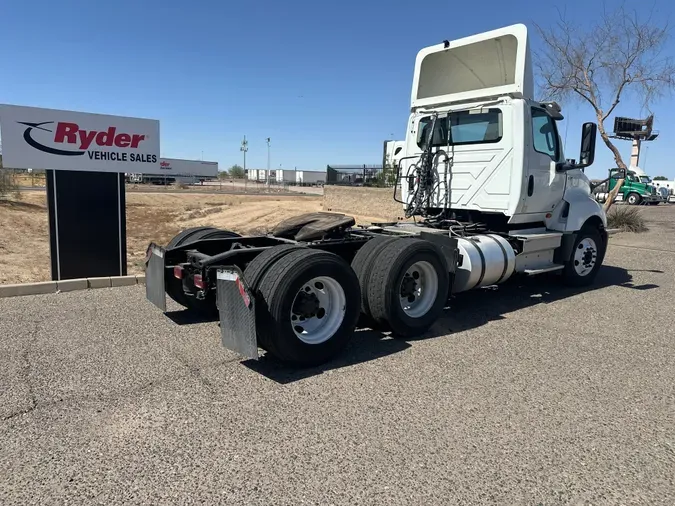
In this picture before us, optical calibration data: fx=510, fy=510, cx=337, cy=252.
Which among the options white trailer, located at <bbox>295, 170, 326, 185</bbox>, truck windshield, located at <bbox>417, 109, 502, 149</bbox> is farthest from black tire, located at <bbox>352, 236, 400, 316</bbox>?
white trailer, located at <bbox>295, 170, 326, 185</bbox>

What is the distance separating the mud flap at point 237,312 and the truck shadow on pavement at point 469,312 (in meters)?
0.37

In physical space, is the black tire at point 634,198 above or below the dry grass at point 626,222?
above

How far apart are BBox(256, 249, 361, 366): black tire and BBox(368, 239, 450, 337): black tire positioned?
0.45 m

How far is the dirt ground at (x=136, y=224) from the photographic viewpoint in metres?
10.5

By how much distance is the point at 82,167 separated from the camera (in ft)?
25.4

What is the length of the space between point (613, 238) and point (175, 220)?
58.2ft

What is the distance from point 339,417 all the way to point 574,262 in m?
5.82

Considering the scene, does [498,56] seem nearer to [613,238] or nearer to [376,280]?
[376,280]

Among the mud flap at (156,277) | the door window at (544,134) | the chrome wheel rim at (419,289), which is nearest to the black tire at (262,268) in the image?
the mud flap at (156,277)

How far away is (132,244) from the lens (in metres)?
14.6

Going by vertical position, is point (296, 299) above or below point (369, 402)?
above

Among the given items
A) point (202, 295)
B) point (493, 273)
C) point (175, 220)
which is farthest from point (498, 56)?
point (175, 220)

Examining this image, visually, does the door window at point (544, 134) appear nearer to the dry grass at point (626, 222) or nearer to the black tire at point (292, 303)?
the black tire at point (292, 303)

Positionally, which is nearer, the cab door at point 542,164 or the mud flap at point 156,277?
the mud flap at point 156,277
